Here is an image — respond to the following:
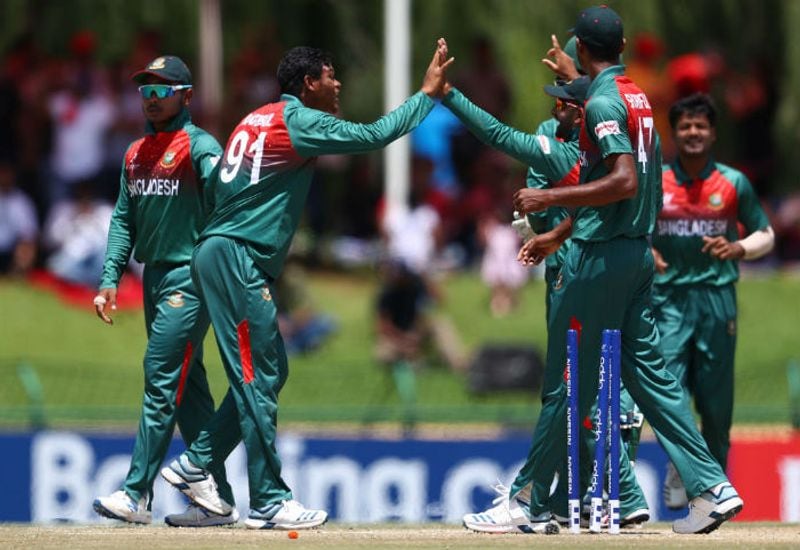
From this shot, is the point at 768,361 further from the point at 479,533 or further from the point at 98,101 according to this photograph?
the point at 479,533

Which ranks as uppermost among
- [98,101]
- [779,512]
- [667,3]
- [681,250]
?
[667,3]

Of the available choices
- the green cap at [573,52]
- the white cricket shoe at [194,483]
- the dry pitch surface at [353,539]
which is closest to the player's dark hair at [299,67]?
the green cap at [573,52]

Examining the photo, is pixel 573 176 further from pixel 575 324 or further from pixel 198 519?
pixel 198 519

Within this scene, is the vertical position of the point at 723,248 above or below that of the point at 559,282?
above

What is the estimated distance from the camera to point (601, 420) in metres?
9.66

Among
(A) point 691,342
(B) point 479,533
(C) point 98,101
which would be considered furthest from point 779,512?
(C) point 98,101

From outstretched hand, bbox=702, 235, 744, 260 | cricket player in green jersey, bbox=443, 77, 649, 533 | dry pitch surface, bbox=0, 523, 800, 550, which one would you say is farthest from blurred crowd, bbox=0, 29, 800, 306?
dry pitch surface, bbox=0, 523, 800, 550

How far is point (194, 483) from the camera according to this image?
1046 cm

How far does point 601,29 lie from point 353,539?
9.16ft

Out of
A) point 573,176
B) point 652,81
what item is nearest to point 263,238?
point 573,176

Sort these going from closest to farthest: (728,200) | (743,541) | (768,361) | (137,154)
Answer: (743,541) < (137,154) < (728,200) < (768,361)

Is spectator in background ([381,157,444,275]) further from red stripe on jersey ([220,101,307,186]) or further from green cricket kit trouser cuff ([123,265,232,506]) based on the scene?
red stripe on jersey ([220,101,307,186])

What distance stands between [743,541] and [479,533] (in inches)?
53.7

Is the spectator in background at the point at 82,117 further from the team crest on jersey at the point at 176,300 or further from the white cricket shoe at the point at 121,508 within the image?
the white cricket shoe at the point at 121,508
